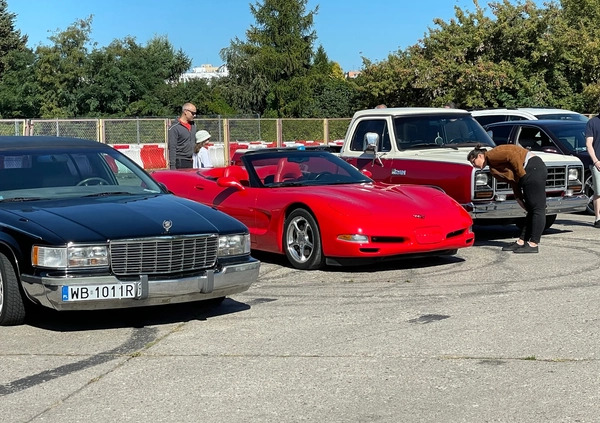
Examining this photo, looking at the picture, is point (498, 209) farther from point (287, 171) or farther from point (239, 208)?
point (239, 208)

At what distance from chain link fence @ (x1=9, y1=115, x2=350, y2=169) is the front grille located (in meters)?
20.6

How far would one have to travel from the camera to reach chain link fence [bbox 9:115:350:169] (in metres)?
28.6

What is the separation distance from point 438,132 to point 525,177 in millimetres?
2517

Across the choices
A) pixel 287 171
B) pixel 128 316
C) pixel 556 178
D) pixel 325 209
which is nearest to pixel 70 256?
pixel 128 316

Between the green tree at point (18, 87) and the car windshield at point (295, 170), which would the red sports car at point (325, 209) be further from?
the green tree at point (18, 87)

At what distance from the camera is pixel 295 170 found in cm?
1160

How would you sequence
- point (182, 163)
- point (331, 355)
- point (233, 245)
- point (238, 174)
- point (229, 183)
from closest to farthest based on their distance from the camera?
point (331, 355) → point (233, 245) → point (229, 183) → point (238, 174) → point (182, 163)

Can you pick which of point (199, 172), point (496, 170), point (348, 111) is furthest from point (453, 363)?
point (348, 111)

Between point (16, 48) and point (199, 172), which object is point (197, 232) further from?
point (16, 48)

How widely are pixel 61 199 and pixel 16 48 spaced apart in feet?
262

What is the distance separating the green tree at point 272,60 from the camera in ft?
304

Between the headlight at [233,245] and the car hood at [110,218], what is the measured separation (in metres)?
0.07

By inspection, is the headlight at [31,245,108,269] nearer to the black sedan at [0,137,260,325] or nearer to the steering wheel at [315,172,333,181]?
the black sedan at [0,137,260,325]

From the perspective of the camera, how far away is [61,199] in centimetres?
816
